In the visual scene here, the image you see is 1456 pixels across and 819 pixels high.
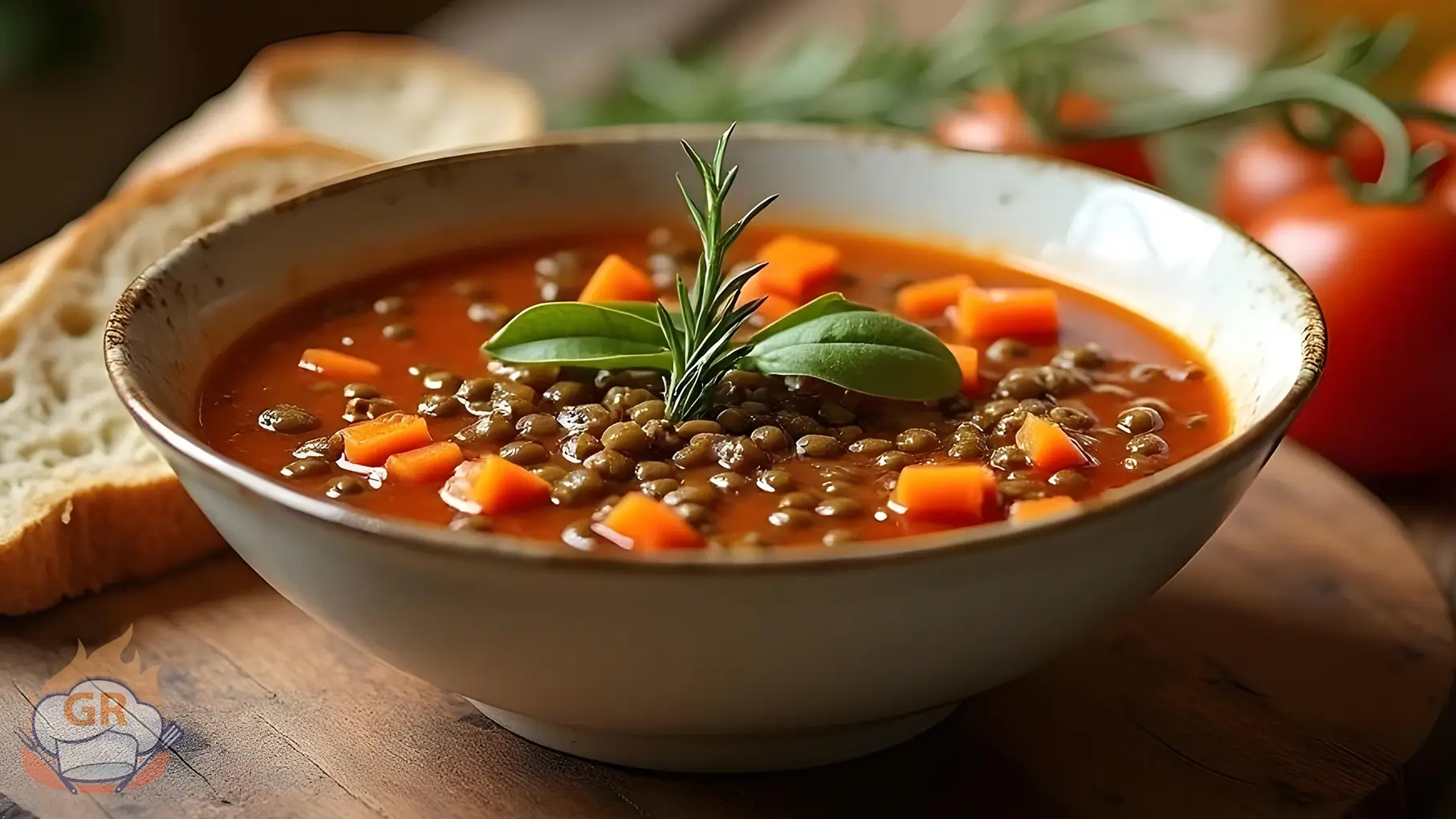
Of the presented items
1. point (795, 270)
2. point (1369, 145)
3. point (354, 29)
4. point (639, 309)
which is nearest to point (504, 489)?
point (639, 309)

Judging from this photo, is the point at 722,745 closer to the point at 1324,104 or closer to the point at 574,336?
the point at 574,336

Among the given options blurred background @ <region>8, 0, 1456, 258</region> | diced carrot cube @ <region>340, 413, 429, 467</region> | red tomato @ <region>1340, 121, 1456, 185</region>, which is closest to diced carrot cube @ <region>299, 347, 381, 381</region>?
diced carrot cube @ <region>340, 413, 429, 467</region>

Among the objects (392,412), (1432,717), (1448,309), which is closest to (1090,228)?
(1448,309)

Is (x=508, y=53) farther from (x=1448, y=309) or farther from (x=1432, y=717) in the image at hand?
(x=1432, y=717)

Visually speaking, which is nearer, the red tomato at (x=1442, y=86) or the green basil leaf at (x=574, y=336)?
the green basil leaf at (x=574, y=336)

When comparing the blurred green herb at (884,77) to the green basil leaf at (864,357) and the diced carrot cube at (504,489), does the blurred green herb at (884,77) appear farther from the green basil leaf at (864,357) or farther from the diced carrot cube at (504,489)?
the diced carrot cube at (504,489)

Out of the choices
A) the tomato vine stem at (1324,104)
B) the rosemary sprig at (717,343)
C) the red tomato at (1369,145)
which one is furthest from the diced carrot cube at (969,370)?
the red tomato at (1369,145)
